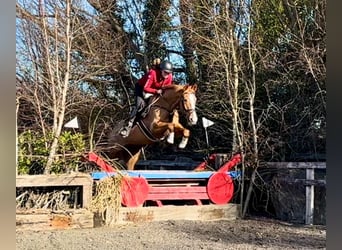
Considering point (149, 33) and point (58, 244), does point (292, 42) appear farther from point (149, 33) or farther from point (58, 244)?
point (58, 244)

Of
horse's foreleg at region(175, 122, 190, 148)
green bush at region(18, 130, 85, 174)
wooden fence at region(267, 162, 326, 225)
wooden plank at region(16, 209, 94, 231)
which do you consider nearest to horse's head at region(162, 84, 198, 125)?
horse's foreleg at region(175, 122, 190, 148)

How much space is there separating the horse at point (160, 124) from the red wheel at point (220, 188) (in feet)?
1.04

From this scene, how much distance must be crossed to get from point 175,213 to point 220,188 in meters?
0.34

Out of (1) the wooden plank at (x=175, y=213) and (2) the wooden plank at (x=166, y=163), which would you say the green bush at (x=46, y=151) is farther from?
(2) the wooden plank at (x=166, y=163)

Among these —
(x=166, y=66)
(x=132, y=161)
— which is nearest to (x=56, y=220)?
(x=132, y=161)

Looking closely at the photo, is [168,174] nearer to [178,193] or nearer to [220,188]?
[178,193]

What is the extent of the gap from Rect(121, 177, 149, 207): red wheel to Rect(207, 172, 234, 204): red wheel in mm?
398

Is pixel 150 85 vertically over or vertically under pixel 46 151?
over

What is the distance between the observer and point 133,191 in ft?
9.23

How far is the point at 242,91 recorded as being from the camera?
309 cm

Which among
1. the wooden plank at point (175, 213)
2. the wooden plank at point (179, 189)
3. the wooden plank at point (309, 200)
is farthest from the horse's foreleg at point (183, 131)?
the wooden plank at point (309, 200)
